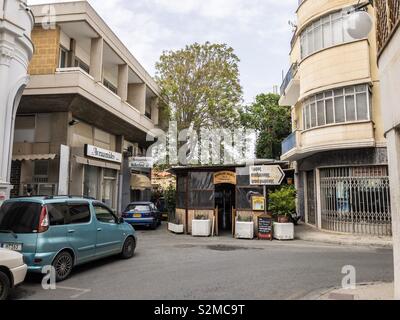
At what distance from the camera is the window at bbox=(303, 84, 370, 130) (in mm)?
14289

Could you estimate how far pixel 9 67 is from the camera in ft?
33.8

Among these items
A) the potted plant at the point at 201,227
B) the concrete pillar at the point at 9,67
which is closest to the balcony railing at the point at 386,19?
the potted plant at the point at 201,227

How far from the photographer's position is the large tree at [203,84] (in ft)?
79.7

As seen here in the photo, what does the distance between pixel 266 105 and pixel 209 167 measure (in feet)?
62.9

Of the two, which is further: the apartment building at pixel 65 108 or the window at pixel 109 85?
the window at pixel 109 85

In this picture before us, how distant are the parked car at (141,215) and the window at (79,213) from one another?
353 inches

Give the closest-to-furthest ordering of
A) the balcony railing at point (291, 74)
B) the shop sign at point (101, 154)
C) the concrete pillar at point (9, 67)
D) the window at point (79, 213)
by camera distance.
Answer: the window at point (79, 213), the concrete pillar at point (9, 67), the shop sign at point (101, 154), the balcony railing at point (291, 74)

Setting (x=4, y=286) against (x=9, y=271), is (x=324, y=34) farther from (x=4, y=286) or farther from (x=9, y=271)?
(x=4, y=286)

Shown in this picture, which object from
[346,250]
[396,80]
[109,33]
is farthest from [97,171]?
[396,80]

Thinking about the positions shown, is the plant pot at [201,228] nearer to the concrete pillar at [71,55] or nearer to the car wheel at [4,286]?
the car wheel at [4,286]

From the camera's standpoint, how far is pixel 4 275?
5.48m

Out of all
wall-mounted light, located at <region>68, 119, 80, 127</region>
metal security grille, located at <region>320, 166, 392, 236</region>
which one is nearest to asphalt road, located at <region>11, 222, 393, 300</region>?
metal security grille, located at <region>320, 166, 392, 236</region>

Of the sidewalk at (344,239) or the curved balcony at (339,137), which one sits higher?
the curved balcony at (339,137)

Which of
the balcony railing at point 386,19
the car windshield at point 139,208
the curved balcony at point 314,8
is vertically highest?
the curved balcony at point 314,8
